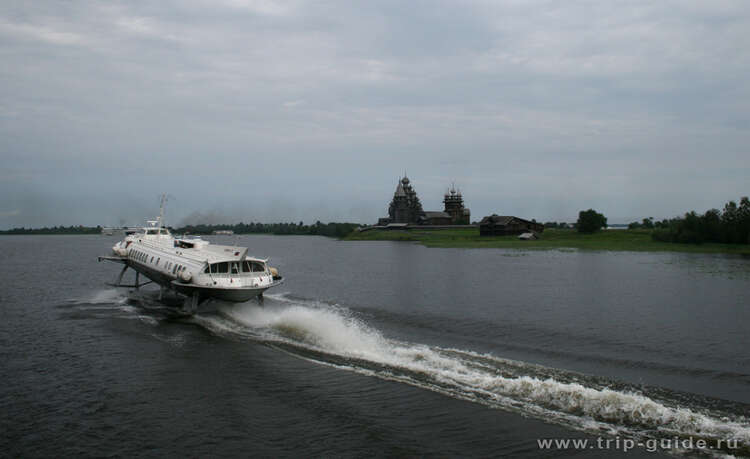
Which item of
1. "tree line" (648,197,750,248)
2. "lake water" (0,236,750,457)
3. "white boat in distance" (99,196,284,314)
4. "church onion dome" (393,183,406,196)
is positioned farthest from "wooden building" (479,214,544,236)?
"white boat in distance" (99,196,284,314)

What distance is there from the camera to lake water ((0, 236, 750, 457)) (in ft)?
42.5

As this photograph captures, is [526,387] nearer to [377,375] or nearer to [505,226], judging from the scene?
[377,375]

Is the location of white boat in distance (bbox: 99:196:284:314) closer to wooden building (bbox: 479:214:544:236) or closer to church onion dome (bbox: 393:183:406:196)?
wooden building (bbox: 479:214:544:236)

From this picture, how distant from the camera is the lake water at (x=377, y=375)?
12.9 metres

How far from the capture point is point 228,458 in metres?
12.1

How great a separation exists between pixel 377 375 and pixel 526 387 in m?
4.99

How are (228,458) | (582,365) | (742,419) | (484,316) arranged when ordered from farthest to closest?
(484,316) → (582,365) → (742,419) → (228,458)

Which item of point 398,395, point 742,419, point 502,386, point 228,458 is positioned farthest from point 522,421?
point 228,458

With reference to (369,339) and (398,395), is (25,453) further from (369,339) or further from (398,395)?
(369,339)

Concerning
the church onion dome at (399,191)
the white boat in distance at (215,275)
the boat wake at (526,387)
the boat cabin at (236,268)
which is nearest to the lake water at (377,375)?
the boat wake at (526,387)

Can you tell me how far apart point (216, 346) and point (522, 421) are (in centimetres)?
1458

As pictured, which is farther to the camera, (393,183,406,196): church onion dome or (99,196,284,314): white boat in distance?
(393,183,406,196): church onion dome

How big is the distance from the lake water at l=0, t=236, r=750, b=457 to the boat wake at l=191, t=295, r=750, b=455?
2.5 inches

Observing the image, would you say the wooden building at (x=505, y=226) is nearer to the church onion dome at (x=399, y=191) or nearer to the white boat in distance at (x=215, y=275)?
the church onion dome at (x=399, y=191)
